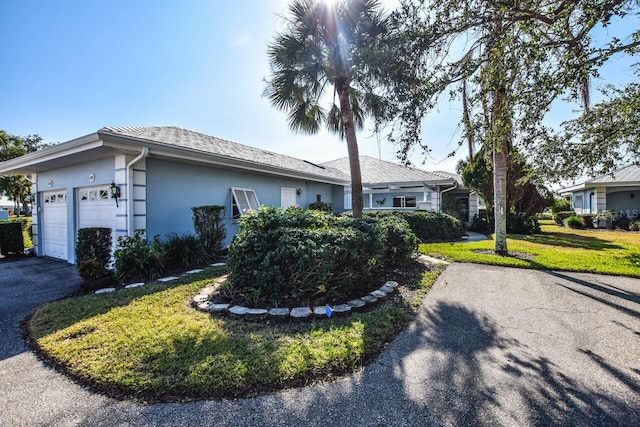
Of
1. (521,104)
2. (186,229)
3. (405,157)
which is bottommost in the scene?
(186,229)

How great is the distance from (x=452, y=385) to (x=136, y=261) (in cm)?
653

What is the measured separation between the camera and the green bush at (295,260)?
4379 mm

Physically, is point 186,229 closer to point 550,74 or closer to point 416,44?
point 416,44

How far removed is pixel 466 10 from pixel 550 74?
1781 millimetres

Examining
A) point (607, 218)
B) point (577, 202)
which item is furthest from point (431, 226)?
point (577, 202)

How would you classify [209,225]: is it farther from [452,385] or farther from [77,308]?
[452,385]

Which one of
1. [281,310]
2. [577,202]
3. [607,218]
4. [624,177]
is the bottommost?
[281,310]

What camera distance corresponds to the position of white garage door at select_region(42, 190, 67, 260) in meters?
9.23

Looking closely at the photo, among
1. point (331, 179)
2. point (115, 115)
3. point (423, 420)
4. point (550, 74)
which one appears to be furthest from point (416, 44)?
point (115, 115)

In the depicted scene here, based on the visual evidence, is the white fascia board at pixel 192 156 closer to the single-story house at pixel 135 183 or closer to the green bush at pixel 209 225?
the single-story house at pixel 135 183

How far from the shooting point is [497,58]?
4.86 metres

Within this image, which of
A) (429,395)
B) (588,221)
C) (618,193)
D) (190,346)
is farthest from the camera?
(618,193)

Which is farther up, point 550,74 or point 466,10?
point 466,10

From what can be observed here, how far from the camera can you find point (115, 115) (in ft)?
34.8
